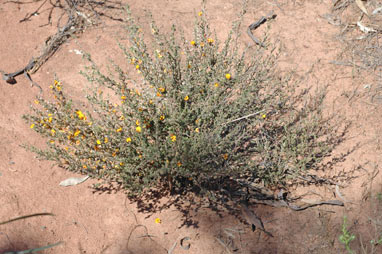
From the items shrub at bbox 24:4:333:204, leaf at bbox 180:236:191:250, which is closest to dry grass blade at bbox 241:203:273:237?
shrub at bbox 24:4:333:204

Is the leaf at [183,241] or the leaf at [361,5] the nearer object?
the leaf at [183,241]

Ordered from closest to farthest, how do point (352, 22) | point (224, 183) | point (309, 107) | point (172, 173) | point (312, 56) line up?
point (172, 173) < point (224, 183) < point (309, 107) < point (312, 56) < point (352, 22)

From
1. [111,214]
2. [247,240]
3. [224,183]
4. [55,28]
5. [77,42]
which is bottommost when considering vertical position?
[247,240]

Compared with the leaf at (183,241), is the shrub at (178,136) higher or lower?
higher

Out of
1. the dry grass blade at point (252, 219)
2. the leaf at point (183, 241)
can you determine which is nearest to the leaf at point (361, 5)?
the dry grass blade at point (252, 219)

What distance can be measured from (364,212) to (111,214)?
2.27m

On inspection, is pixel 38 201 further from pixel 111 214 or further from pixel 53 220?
pixel 111 214

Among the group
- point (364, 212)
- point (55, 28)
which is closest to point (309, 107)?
point (364, 212)

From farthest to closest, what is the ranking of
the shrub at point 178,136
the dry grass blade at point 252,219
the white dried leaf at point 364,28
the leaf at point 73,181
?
the white dried leaf at point 364,28 → the leaf at point 73,181 → the dry grass blade at point 252,219 → the shrub at point 178,136

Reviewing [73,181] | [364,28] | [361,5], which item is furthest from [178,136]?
[361,5]

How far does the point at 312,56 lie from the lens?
195 inches

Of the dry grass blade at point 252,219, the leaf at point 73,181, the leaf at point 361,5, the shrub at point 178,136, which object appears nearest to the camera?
the shrub at point 178,136

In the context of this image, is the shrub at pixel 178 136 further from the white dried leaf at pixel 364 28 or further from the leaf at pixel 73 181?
the white dried leaf at pixel 364 28

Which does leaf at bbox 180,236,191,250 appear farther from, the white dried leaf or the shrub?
the white dried leaf
